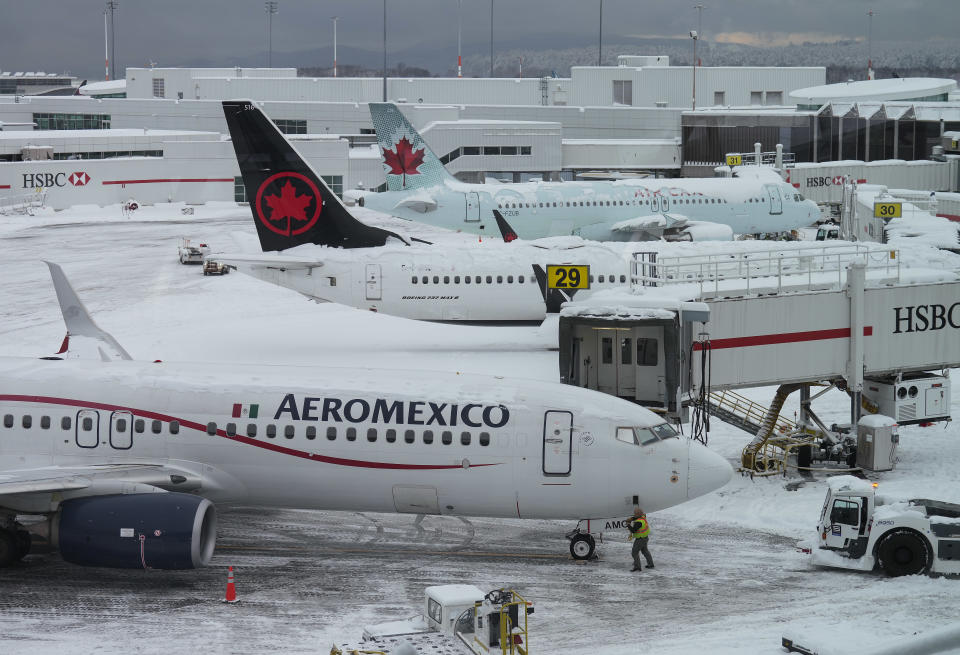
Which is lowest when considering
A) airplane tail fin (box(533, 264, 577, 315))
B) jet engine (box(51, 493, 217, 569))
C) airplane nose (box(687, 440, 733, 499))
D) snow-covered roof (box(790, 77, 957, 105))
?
jet engine (box(51, 493, 217, 569))

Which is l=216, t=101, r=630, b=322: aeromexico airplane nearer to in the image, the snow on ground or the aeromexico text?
the snow on ground

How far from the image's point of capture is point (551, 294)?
4316 cm

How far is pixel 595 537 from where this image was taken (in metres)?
26.0

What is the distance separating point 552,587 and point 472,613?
5524 mm

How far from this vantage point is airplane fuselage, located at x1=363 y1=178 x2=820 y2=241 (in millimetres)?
63031

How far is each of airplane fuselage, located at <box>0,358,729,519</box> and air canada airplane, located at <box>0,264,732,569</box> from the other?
0.03 m

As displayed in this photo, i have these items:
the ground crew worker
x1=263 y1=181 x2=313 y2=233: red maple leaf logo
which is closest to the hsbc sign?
x1=263 y1=181 x2=313 y2=233: red maple leaf logo

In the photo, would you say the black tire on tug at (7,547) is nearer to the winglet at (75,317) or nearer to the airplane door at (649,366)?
the winglet at (75,317)

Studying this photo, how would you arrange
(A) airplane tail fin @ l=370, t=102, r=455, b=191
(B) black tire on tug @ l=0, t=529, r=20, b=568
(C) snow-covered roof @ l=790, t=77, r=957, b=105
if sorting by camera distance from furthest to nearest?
(C) snow-covered roof @ l=790, t=77, r=957, b=105, (A) airplane tail fin @ l=370, t=102, r=455, b=191, (B) black tire on tug @ l=0, t=529, r=20, b=568

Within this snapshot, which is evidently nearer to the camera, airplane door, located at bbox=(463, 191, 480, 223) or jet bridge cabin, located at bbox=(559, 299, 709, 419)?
jet bridge cabin, located at bbox=(559, 299, 709, 419)

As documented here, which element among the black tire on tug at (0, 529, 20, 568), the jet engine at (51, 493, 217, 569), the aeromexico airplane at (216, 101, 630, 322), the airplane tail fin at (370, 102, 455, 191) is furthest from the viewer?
the airplane tail fin at (370, 102, 455, 191)

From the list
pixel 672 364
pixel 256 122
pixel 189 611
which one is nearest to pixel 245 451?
pixel 189 611

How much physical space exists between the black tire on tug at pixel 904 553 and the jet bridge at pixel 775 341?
5.99 m

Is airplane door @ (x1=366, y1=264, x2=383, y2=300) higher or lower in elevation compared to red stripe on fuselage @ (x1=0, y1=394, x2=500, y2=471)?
higher
